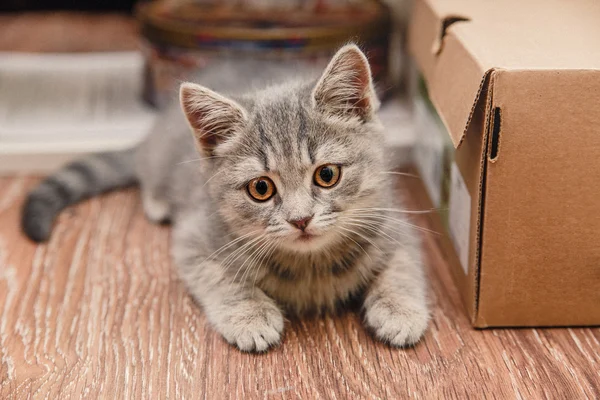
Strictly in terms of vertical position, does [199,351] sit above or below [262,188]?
below

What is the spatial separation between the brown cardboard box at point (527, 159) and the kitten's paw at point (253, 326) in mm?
392

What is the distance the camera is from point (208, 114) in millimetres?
1149

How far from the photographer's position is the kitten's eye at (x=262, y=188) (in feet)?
3.73

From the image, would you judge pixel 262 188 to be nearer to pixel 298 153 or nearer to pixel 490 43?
pixel 298 153

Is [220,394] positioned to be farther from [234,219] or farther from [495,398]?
[495,398]

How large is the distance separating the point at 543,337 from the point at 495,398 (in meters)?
0.21

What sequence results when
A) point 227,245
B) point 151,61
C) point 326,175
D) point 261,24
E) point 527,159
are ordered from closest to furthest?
1. point 527,159
2. point 326,175
3. point 227,245
4. point 151,61
5. point 261,24

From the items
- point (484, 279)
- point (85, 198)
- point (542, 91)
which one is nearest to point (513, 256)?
point (484, 279)

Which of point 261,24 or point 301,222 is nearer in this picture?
point 301,222

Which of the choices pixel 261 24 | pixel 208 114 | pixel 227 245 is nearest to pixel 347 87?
pixel 208 114

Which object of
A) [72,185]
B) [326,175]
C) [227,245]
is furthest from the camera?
[72,185]

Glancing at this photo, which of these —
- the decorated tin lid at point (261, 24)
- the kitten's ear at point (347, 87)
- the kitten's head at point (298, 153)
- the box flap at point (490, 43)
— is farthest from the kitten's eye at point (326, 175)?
the decorated tin lid at point (261, 24)

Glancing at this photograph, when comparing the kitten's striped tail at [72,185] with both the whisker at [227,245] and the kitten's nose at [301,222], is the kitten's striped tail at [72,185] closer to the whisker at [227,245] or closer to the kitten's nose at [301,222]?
the whisker at [227,245]

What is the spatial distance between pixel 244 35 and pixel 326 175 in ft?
2.70
